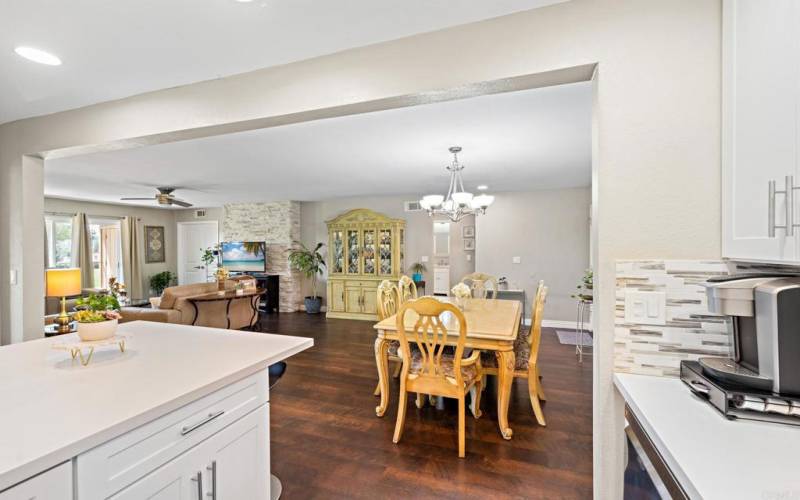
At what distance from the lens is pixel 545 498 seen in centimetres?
190

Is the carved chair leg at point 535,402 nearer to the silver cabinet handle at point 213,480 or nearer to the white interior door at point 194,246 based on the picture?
the silver cabinet handle at point 213,480

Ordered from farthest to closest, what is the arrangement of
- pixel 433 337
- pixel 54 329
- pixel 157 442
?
1. pixel 54 329
2. pixel 433 337
3. pixel 157 442

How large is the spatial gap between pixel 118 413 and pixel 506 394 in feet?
7.30

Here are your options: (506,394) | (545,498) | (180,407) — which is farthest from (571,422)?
(180,407)

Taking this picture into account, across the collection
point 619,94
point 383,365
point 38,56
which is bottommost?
point 383,365

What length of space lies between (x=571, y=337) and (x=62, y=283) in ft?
19.9

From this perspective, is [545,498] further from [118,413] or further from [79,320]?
[79,320]

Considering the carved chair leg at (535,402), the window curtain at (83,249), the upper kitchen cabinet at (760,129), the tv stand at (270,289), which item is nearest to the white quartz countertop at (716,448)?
the upper kitchen cabinet at (760,129)

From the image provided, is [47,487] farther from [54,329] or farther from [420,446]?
[54,329]

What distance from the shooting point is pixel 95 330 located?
57.6 inches

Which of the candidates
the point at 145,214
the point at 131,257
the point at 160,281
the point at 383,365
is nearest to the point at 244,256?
the point at 160,281

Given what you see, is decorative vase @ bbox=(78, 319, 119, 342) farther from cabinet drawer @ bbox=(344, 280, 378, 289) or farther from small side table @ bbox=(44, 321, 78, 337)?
cabinet drawer @ bbox=(344, 280, 378, 289)

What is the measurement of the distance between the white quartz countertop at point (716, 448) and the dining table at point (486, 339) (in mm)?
1302

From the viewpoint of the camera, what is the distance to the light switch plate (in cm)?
129
